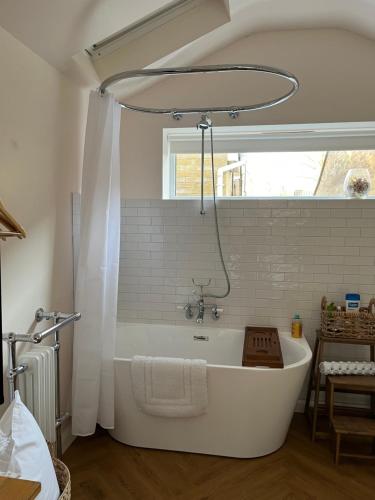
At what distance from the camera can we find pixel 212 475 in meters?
2.37

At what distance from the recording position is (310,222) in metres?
2.99

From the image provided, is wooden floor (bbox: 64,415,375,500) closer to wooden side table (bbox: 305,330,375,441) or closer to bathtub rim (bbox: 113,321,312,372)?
wooden side table (bbox: 305,330,375,441)

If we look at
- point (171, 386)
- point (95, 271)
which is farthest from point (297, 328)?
point (95, 271)

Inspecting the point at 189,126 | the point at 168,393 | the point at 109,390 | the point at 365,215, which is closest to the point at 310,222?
the point at 365,215

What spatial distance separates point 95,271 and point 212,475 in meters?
1.42

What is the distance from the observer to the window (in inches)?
126

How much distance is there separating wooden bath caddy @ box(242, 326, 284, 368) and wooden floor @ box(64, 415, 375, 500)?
0.63m

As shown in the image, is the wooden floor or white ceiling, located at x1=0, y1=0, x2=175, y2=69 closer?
white ceiling, located at x1=0, y1=0, x2=175, y2=69

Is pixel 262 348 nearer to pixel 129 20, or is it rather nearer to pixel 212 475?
pixel 212 475

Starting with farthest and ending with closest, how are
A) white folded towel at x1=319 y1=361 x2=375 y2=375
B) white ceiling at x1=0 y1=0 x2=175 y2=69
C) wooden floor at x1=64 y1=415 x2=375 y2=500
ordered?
white folded towel at x1=319 y1=361 x2=375 y2=375 < wooden floor at x1=64 y1=415 x2=375 y2=500 < white ceiling at x1=0 y1=0 x2=175 y2=69

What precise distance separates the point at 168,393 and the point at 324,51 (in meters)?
2.64

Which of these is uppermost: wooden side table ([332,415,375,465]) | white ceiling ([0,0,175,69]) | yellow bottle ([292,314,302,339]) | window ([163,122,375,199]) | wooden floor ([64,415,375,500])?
white ceiling ([0,0,175,69])

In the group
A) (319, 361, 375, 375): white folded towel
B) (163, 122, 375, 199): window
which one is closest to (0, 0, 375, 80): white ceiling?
(163, 122, 375, 199): window

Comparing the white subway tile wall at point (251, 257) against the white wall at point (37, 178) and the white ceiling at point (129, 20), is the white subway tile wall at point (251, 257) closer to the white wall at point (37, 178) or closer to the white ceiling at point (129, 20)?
the white wall at point (37, 178)
